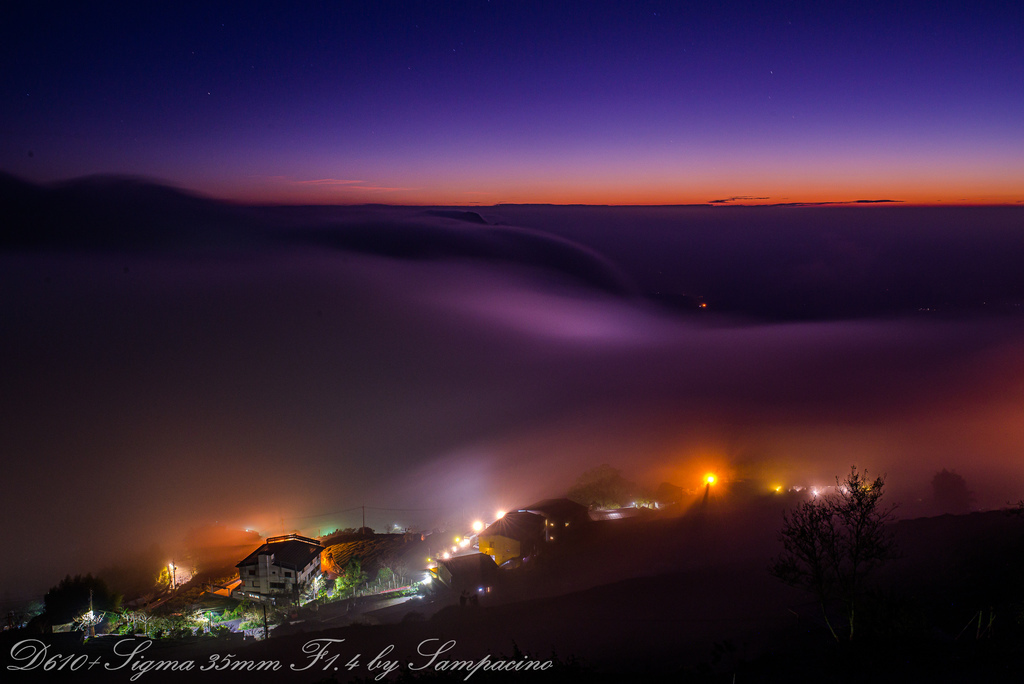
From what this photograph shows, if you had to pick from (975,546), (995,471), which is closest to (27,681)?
(975,546)

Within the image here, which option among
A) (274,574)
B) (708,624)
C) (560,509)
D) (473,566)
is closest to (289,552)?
(274,574)

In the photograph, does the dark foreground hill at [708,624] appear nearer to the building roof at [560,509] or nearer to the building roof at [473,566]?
the building roof at [473,566]

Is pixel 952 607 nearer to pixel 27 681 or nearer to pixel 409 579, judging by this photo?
pixel 409 579

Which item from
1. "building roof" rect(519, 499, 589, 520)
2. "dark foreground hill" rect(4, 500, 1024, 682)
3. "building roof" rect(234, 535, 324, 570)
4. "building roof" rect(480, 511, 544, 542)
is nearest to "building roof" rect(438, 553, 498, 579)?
"dark foreground hill" rect(4, 500, 1024, 682)

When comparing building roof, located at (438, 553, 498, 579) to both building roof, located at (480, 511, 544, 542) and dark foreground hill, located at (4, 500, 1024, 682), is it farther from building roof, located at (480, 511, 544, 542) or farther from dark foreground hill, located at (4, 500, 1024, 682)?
building roof, located at (480, 511, 544, 542)

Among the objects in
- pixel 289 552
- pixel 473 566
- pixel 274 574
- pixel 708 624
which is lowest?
pixel 274 574

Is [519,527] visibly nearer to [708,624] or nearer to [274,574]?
[274,574]

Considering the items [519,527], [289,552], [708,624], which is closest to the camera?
[708,624]
